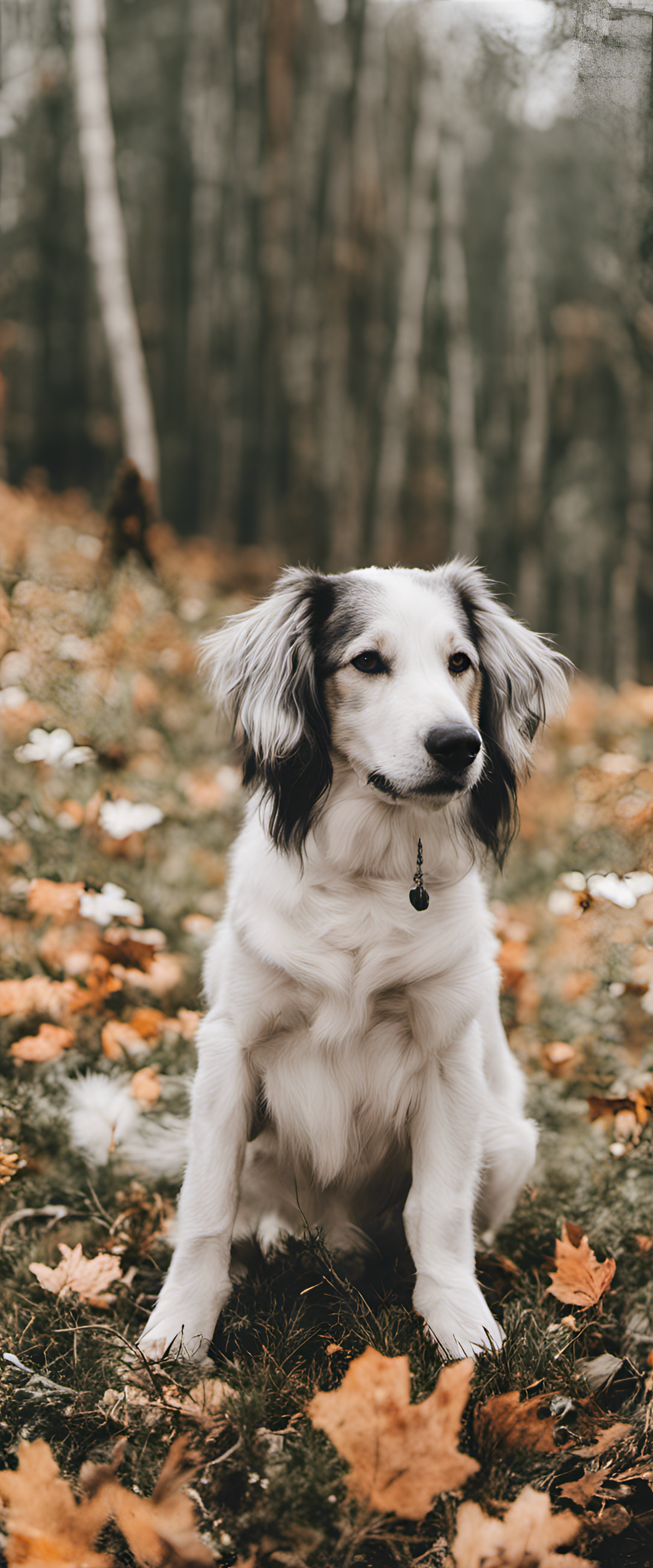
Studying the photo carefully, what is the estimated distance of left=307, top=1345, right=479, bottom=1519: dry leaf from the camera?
4.96 ft

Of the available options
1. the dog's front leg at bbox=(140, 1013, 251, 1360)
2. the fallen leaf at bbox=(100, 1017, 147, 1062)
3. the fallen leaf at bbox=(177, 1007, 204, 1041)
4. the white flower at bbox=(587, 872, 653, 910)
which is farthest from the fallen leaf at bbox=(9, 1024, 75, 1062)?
the white flower at bbox=(587, 872, 653, 910)

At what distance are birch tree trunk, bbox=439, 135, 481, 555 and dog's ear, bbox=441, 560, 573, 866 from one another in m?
7.69

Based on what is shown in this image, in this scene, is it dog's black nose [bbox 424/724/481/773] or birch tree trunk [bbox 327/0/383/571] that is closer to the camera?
dog's black nose [bbox 424/724/481/773]

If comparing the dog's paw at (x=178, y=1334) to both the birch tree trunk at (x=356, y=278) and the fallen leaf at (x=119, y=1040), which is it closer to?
the fallen leaf at (x=119, y=1040)

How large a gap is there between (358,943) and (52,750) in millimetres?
2297

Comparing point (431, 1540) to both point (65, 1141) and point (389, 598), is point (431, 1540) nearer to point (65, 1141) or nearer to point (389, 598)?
point (65, 1141)

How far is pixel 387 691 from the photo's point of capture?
2098 mm

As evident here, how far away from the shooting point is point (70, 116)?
824 cm

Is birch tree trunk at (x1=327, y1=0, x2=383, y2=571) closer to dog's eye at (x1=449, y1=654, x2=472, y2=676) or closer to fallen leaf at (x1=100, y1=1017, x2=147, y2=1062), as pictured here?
fallen leaf at (x1=100, y1=1017, x2=147, y2=1062)

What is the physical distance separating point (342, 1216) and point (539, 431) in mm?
9719

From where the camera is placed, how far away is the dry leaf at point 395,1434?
1.51 meters

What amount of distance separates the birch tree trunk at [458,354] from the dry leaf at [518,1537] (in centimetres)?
908

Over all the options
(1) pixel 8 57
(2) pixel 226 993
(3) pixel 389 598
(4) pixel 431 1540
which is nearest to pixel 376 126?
(1) pixel 8 57

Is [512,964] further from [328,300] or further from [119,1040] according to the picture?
[328,300]
